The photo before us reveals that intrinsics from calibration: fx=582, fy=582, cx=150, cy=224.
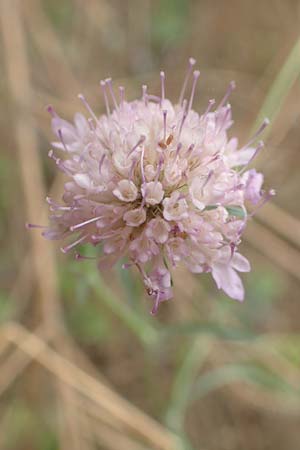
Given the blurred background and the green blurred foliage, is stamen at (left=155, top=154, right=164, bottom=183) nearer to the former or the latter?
the blurred background

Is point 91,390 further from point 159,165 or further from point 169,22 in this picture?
point 169,22

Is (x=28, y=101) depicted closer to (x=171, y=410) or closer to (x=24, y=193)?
(x=24, y=193)

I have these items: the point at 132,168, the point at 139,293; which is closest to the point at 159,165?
the point at 132,168

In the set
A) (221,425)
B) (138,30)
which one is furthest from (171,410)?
(138,30)

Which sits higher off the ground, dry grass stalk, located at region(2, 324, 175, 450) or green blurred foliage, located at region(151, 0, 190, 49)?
green blurred foliage, located at region(151, 0, 190, 49)

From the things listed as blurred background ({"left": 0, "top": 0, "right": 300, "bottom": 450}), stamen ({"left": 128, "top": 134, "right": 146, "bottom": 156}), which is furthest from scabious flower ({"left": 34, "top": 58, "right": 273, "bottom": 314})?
blurred background ({"left": 0, "top": 0, "right": 300, "bottom": 450})

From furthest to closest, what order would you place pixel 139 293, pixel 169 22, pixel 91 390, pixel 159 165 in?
pixel 169 22 → pixel 91 390 → pixel 139 293 → pixel 159 165
